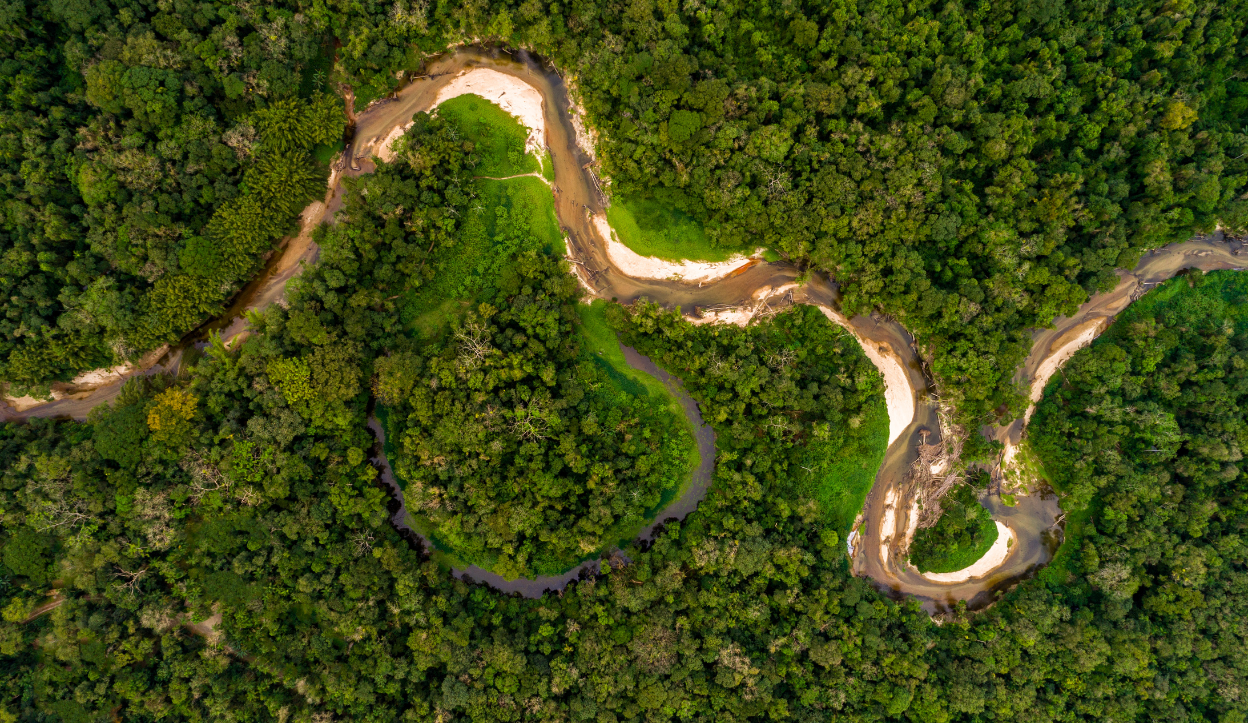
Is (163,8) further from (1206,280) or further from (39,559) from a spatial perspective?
(1206,280)

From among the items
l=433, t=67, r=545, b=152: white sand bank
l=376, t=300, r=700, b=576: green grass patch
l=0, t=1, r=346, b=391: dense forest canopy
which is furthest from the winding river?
l=0, t=1, r=346, b=391: dense forest canopy

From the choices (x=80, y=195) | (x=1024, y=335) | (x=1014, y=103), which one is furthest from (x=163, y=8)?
(x=1024, y=335)

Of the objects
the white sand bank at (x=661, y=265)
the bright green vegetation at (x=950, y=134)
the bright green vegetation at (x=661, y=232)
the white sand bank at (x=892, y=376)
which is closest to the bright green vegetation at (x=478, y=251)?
the white sand bank at (x=661, y=265)

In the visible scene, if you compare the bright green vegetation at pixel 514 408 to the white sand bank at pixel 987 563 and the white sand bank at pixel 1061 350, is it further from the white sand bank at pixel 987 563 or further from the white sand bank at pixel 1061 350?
the white sand bank at pixel 1061 350

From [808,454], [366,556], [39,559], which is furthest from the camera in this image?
[808,454]

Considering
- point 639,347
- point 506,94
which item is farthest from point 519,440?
point 506,94

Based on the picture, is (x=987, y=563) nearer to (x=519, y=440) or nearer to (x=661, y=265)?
(x=661, y=265)
